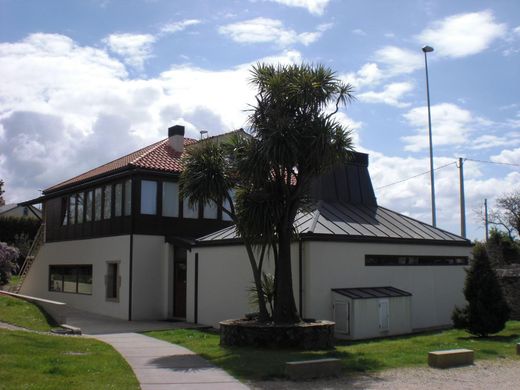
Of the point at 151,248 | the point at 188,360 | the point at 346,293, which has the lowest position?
the point at 188,360

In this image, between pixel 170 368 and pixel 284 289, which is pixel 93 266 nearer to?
pixel 284 289

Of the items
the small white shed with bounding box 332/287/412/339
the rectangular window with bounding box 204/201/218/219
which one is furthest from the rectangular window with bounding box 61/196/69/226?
the small white shed with bounding box 332/287/412/339

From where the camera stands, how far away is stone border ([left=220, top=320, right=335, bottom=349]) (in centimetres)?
1248

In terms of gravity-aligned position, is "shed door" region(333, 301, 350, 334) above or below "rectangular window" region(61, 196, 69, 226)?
below

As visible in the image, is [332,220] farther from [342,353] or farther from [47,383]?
[47,383]

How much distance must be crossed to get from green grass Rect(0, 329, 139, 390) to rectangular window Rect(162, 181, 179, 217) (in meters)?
10.3

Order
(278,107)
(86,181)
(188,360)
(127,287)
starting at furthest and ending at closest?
(86,181) < (127,287) < (278,107) < (188,360)

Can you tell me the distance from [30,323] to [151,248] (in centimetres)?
590

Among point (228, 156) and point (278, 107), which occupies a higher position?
point (278, 107)

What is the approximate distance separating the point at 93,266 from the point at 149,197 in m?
4.51

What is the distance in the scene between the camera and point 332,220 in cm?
1764

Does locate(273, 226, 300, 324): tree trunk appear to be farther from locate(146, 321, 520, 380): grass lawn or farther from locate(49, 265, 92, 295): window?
locate(49, 265, 92, 295): window

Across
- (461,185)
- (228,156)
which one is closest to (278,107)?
(228,156)

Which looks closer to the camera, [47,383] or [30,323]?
[47,383]
